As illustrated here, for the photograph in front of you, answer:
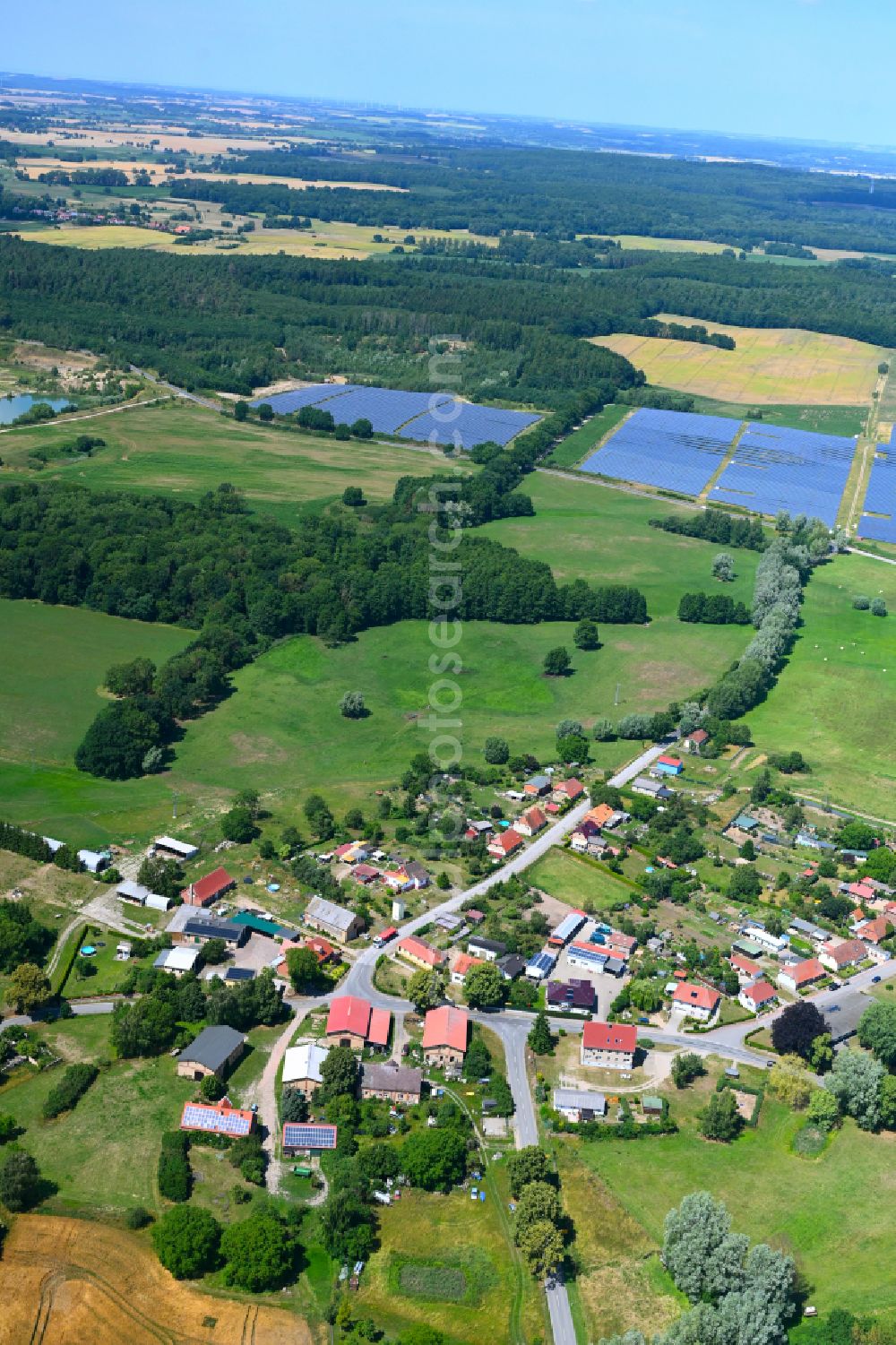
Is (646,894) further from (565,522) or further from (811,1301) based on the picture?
(565,522)

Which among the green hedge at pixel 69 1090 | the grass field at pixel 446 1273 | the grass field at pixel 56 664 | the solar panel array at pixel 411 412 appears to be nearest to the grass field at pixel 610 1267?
the grass field at pixel 446 1273

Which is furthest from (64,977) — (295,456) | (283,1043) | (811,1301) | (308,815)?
(295,456)

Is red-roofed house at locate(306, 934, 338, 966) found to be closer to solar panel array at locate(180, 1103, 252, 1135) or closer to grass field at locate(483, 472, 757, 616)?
solar panel array at locate(180, 1103, 252, 1135)

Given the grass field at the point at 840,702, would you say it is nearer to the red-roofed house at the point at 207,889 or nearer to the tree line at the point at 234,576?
the tree line at the point at 234,576

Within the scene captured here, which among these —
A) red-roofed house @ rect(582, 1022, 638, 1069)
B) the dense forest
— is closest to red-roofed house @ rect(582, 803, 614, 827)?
red-roofed house @ rect(582, 1022, 638, 1069)
